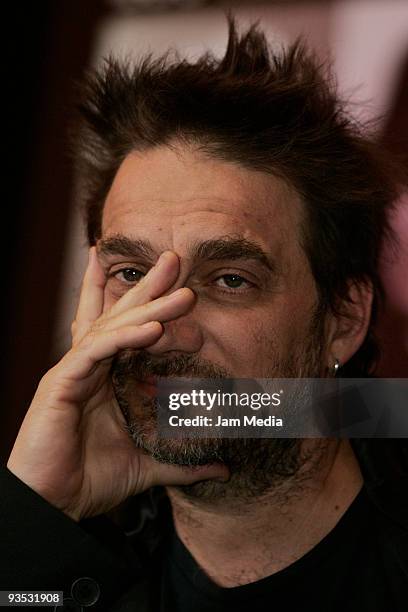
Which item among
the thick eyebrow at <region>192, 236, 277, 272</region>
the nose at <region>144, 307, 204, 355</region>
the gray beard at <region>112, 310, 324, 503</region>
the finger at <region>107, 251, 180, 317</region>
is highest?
the thick eyebrow at <region>192, 236, 277, 272</region>

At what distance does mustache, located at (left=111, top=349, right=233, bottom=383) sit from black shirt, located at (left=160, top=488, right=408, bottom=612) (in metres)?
0.22

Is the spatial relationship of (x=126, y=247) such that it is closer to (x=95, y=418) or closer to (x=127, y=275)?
(x=127, y=275)

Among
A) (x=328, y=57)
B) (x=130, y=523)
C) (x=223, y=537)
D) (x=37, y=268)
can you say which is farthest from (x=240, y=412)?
(x=328, y=57)

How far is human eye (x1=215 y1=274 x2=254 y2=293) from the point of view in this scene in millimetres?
917

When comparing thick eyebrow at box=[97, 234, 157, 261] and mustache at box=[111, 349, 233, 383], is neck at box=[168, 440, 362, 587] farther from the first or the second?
thick eyebrow at box=[97, 234, 157, 261]

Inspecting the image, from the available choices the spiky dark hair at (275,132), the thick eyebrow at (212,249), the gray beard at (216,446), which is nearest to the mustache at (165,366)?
the gray beard at (216,446)

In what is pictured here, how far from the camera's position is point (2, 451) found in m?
1.07

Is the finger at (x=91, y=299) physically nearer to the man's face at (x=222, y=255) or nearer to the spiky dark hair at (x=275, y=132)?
the man's face at (x=222, y=255)

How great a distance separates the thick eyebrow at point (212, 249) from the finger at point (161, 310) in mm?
113

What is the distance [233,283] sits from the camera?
3.04ft

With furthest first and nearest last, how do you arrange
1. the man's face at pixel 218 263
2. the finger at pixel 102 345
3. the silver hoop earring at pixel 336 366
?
the silver hoop earring at pixel 336 366 < the man's face at pixel 218 263 < the finger at pixel 102 345

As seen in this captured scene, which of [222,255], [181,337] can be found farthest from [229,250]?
[181,337]

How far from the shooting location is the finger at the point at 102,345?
0.79m

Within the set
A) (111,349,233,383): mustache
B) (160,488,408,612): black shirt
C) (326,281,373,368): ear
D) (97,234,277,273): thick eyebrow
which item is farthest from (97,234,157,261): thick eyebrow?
(160,488,408,612): black shirt
